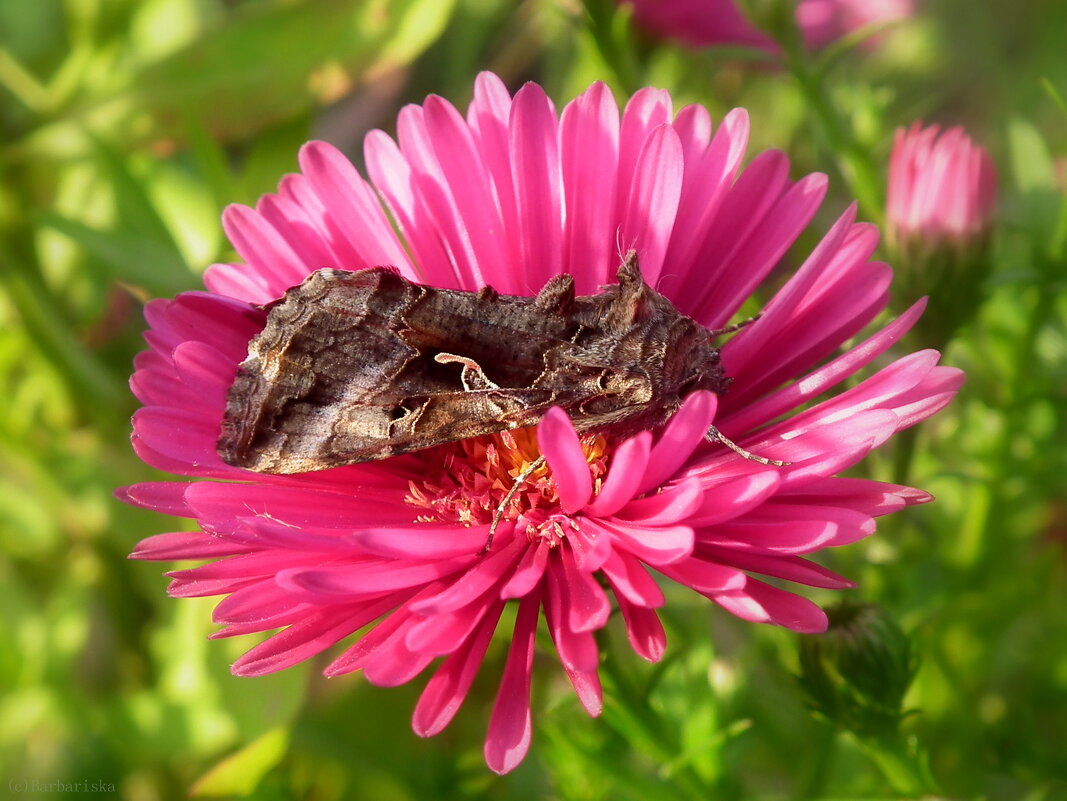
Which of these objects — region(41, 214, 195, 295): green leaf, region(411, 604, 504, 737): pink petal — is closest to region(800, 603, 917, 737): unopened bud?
region(411, 604, 504, 737): pink petal

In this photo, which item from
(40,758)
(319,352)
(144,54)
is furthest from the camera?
(144,54)

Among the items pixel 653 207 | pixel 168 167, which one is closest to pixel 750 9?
pixel 653 207

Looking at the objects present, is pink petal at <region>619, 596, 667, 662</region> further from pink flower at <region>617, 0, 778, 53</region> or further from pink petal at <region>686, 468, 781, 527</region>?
pink flower at <region>617, 0, 778, 53</region>

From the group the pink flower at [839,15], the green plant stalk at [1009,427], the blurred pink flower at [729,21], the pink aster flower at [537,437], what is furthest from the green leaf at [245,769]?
the pink flower at [839,15]

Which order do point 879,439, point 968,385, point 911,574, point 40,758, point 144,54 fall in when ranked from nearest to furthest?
point 879,439, point 911,574, point 968,385, point 40,758, point 144,54

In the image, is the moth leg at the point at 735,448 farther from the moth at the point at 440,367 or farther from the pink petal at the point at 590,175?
the pink petal at the point at 590,175

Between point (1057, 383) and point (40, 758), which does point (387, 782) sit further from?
point (1057, 383)

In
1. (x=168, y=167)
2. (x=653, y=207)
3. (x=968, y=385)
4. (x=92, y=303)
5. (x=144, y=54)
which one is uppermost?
(x=144, y=54)
